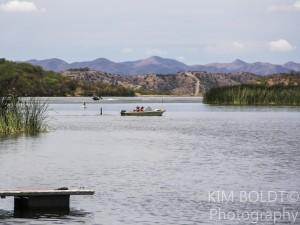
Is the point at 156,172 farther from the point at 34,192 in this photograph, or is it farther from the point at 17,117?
the point at 17,117

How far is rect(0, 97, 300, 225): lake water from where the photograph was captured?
25078mm

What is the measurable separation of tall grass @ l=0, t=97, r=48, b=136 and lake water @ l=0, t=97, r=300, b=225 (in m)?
0.94

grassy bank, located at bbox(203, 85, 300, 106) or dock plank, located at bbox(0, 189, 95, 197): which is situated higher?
grassy bank, located at bbox(203, 85, 300, 106)

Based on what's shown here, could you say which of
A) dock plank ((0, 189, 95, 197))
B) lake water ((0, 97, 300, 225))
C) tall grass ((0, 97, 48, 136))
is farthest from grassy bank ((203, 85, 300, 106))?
dock plank ((0, 189, 95, 197))

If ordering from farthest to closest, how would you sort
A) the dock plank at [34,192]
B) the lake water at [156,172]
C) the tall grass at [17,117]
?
the tall grass at [17,117]
the lake water at [156,172]
the dock plank at [34,192]

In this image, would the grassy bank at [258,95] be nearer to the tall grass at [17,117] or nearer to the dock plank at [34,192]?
the tall grass at [17,117]

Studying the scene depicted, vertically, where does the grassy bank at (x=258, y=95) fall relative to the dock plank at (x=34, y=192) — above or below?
above

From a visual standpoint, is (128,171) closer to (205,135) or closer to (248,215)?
(248,215)

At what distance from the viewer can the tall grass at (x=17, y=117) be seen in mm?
51281

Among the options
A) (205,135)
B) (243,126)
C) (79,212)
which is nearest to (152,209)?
(79,212)

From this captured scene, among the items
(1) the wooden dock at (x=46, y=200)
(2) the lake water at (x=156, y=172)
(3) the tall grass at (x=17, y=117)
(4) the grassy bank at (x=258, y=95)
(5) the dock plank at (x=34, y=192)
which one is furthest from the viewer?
(4) the grassy bank at (x=258, y=95)

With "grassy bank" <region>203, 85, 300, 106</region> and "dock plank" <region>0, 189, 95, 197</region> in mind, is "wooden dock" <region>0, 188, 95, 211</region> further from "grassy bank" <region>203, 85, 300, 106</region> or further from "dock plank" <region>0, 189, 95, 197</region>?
"grassy bank" <region>203, 85, 300, 106</region>

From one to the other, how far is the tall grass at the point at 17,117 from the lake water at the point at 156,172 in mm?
942

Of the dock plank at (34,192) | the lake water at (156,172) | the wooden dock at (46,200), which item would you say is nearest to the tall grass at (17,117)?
the lake water at (156,172)
